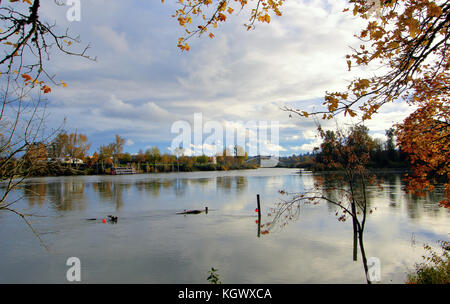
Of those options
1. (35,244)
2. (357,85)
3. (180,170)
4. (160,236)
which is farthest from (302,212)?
(180,170)

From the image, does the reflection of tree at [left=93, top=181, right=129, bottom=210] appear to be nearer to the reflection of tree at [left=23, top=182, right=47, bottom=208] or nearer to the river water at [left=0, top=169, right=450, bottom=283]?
the reflection of tree at [left=23, top=182, right=47, bottom=208]

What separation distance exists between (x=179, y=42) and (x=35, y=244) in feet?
47.8

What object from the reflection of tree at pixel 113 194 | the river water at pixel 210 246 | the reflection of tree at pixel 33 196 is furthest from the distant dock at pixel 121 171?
the river water at pixel 210 246

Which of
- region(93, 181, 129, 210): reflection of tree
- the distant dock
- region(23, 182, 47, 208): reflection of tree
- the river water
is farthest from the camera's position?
the distant dock

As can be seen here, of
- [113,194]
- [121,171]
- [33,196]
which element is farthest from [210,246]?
[121,171]

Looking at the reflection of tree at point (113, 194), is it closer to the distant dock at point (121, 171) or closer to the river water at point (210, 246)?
the river water at point (210, 246)

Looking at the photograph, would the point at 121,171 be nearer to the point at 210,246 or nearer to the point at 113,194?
the point at 113,194

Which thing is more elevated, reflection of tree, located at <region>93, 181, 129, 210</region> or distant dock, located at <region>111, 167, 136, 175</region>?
distant dock, located at <region>111, 167, 136, 175</region>

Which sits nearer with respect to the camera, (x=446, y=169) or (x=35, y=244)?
(x=446, y=169)

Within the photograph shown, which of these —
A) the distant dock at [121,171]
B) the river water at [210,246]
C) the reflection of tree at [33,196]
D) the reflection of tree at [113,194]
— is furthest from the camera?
the distant dock at [121,171]

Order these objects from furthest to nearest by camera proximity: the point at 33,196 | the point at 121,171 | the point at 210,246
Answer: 1. the point at 121,171
2. the point at 33,196
3. the point at 210,246

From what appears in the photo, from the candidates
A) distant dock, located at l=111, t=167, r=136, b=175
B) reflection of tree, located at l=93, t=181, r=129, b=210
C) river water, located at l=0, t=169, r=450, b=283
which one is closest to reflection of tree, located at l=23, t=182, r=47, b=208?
river water, located at l=0, t=169, r=450, b=283
